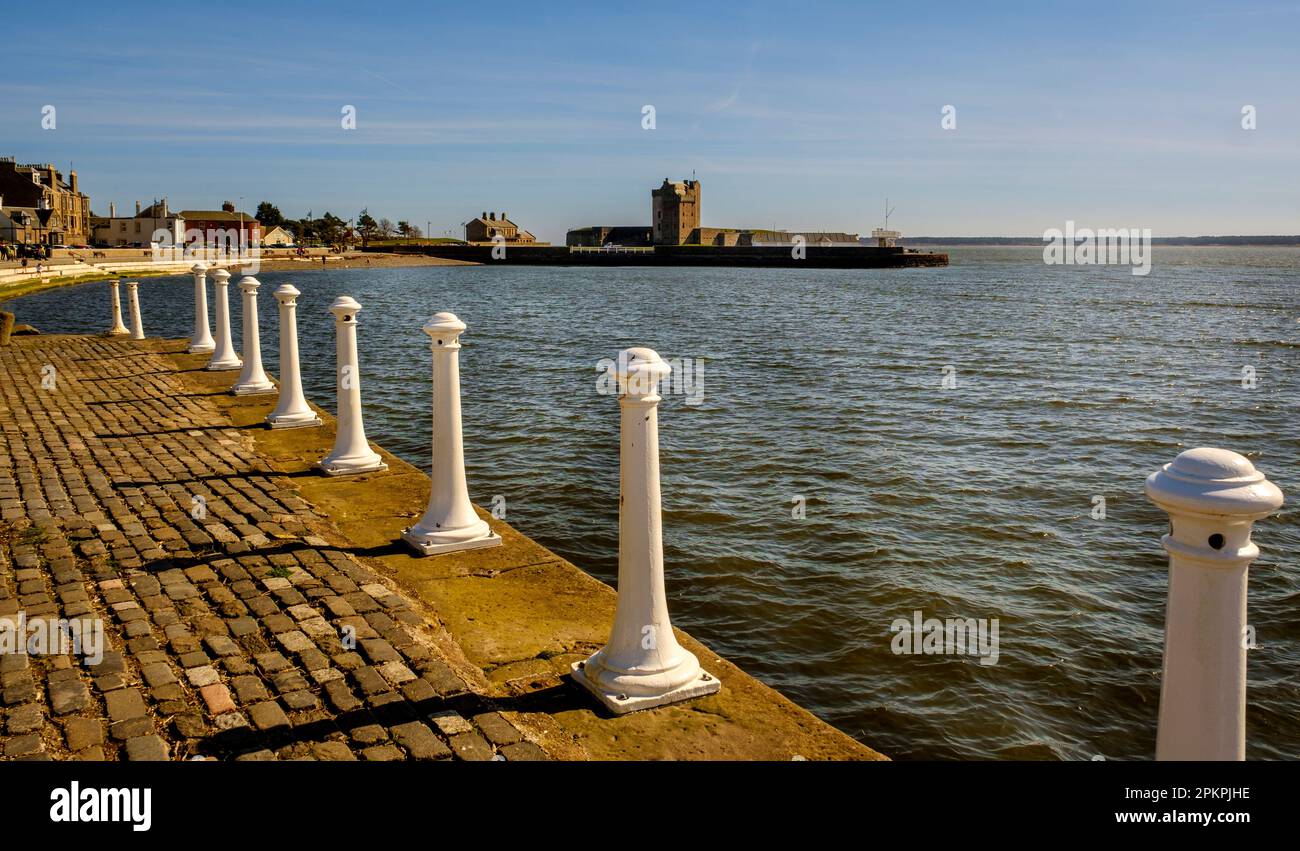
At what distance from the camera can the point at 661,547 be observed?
479cm

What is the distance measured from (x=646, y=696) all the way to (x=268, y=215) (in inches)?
6410

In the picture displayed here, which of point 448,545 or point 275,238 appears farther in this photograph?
point 275,238

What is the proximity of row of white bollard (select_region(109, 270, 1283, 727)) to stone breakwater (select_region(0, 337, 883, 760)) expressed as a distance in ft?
0.63

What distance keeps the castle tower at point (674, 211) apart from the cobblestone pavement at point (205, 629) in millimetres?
147286

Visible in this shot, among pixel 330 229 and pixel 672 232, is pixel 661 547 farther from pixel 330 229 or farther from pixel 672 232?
pixel 330 229

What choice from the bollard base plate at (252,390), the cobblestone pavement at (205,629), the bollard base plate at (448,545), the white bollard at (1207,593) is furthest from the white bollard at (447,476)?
the bollard base plate at (252,390)

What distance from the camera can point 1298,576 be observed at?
993 cm

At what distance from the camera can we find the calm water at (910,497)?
7418mm

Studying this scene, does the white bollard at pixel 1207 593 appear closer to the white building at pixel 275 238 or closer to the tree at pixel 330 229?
the white building at pixel 275 238

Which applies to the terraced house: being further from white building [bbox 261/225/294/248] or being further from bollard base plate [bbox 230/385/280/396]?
bollard base plate [bbox 230/385/280/396]

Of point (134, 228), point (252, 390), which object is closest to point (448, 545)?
point (252, 390)

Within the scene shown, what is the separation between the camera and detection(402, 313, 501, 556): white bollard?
6.82m
